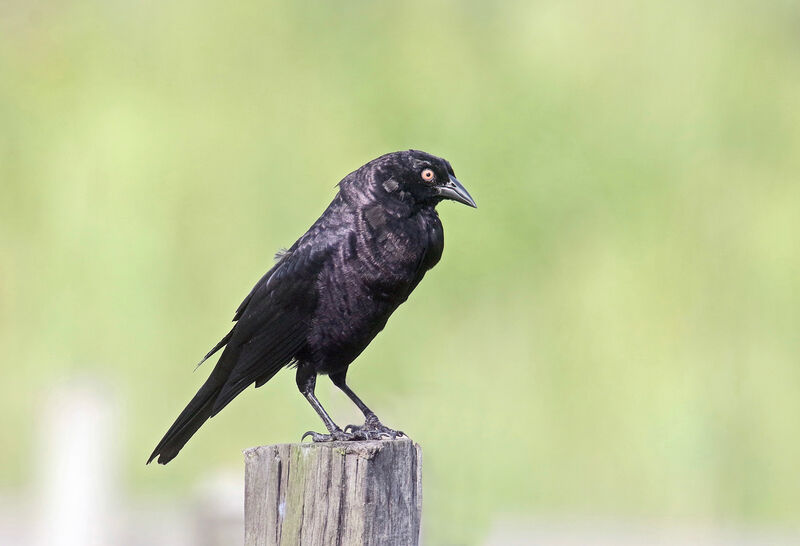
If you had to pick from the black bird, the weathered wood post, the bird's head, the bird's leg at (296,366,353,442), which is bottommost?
the weathered wood post

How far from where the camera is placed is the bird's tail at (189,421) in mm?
3828

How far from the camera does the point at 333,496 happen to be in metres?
2.93

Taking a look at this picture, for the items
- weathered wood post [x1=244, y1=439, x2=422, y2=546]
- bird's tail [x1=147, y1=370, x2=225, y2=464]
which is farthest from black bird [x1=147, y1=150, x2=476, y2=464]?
weathered wood post [x1=244, y1=439, x2=422, y2=546]

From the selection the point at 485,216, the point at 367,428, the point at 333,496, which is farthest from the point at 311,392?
the point at 485,216

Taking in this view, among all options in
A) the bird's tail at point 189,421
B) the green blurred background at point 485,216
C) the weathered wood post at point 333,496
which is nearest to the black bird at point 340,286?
the bird's tail at point 189,421

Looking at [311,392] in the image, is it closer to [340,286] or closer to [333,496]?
[340,286]

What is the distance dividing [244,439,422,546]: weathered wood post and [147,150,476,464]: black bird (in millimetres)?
754

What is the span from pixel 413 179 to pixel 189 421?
1180 mm

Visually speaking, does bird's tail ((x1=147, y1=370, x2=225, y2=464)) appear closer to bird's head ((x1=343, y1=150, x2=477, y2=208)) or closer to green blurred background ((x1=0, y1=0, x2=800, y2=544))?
bird's head ((x1=343, y1=150, x2=477, y2=208))

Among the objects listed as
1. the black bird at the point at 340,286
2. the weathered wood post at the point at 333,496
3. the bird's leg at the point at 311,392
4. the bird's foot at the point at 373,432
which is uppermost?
the black bird at the point at 340,286

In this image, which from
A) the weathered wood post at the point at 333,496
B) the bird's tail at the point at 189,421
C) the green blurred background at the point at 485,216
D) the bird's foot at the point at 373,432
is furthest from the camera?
the green blurred background at the point at 485,216

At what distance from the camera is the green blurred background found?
32.7ft

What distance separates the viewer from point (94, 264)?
453 inches

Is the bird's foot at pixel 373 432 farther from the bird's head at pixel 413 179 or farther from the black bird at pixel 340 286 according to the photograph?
the bird's head at pixel 413 179
